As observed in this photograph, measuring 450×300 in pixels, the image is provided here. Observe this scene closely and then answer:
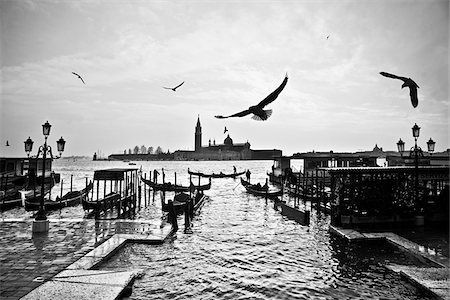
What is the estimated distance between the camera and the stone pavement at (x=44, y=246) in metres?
6.59

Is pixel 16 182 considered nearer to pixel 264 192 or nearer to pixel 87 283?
pixel 264 192

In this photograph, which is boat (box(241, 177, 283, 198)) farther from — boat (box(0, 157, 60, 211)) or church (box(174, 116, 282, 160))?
church (box(174, 116, 282, 160))

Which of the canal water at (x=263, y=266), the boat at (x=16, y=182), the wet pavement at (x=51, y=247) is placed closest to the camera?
the wet pavement at (x=51, y=247)

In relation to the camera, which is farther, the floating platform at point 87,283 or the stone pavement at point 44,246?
the stone pavement at point 44,246

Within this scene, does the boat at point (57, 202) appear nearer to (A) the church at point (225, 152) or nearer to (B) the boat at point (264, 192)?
(B) the boat at point (264, 192)

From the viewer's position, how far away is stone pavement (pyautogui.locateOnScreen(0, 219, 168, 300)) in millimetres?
6586

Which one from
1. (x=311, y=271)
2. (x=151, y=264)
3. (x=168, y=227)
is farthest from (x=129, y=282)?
(x=168, y=227)

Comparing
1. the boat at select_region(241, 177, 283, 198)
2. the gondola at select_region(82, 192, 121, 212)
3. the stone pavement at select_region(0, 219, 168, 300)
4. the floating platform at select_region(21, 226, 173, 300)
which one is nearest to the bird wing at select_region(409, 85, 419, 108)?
the floating platform at select_region(21, 226, 173, 300)

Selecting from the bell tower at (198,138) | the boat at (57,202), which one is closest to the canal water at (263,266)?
the boat at (57,202)

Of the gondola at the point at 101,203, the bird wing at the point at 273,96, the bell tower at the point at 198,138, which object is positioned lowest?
the gondola at the point at 101,203

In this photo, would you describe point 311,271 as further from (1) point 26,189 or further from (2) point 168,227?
(1) point 26,189

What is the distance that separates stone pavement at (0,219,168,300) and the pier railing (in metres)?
8.36

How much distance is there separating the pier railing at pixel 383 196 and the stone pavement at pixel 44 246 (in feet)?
27.4

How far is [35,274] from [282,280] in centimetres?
606
